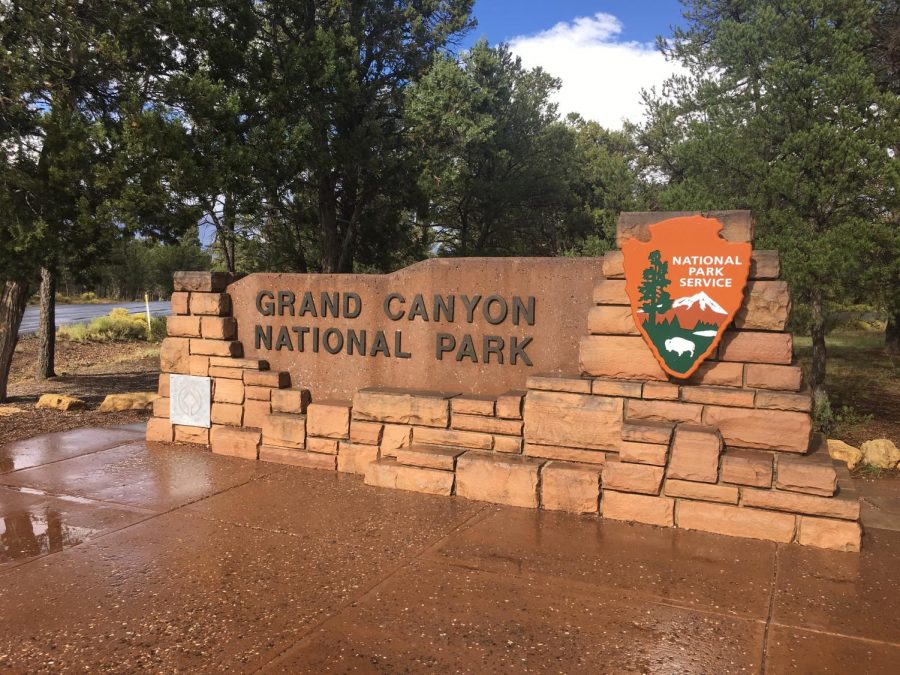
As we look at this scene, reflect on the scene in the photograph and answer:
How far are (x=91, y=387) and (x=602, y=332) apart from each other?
10813 millimetres

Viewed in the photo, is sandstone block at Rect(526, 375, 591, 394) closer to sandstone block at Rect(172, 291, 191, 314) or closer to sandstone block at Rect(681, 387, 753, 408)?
sandstone block at Rect(681, 387, 753, 408)

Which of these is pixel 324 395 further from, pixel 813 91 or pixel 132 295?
pixel 132 295

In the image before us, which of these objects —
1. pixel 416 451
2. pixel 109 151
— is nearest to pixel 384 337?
pixel 416 451

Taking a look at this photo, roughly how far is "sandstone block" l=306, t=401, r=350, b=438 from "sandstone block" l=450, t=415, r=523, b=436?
1.03 meters

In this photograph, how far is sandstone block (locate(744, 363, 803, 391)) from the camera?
4.48m

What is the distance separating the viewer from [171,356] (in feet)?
22.5

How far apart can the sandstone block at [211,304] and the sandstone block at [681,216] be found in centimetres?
391

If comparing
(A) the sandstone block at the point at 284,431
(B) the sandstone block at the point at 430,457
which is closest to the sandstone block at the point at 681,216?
(B) the sandstone block at the point at 430,457

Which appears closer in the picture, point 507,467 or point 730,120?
point 507,467

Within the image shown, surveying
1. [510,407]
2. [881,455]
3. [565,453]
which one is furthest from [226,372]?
[881,455]

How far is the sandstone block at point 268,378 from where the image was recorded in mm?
6391

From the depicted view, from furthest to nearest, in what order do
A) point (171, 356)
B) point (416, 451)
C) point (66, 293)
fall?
point (66, 293), point (171, 356), point (416, 451)

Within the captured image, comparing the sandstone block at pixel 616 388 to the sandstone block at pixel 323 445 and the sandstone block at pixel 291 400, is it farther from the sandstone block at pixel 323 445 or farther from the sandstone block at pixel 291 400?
the sandstone block at pixel 291 400

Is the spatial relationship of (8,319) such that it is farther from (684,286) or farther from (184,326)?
(684,286)
